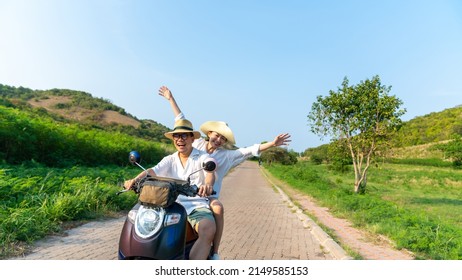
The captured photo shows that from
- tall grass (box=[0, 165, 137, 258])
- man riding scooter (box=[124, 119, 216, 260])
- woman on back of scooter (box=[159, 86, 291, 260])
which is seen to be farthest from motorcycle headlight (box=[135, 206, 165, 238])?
tall grass (box=[0, 165, 137, 258])

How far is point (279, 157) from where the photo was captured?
55656 millimetres

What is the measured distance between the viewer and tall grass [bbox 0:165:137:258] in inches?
198

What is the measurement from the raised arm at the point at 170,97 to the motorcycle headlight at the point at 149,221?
1900mm

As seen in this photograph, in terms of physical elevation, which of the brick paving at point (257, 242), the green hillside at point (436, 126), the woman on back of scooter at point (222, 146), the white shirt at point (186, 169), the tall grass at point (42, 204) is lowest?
the brick paving at point (257, 242)

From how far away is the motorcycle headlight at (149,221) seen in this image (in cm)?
261

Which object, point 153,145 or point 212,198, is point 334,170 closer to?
point 153,145

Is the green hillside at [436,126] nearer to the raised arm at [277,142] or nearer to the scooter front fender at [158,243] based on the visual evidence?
the raised arm at [277,142]

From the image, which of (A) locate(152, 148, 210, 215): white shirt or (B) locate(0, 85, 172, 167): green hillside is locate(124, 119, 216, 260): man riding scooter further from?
(B) locate(0, 85, 172, 167): green hillside

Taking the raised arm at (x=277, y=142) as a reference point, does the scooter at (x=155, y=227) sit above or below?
below

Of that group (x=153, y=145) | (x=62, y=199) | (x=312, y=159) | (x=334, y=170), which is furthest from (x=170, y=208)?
(x=312, y=159)

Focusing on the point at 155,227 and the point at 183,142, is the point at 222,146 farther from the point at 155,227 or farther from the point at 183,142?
the point at 155,227

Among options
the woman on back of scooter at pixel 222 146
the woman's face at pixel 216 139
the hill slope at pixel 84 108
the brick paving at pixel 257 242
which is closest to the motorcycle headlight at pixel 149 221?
the woman on back of scooter at pixel 222 146

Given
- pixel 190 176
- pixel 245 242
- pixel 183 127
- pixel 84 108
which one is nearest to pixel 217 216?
pixel 190 176
